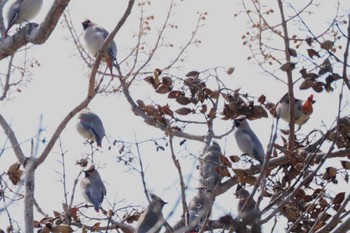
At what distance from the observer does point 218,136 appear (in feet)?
19.9

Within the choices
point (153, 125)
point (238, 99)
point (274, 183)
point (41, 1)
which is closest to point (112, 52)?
point (41, 1)

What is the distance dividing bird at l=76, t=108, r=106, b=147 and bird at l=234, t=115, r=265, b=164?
52.7 inches

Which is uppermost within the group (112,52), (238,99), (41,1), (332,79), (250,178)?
(41,1)

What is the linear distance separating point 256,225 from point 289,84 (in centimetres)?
333

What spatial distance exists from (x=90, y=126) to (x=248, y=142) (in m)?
1.94

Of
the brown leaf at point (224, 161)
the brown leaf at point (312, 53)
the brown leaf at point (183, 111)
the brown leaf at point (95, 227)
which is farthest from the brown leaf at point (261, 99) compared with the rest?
the brown leaf at point (95, 227)

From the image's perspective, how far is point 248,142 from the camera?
7641mm

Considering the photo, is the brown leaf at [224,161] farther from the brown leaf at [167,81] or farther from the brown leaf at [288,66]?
the brown leaf at [167,81]

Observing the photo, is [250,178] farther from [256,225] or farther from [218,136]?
[256,225]

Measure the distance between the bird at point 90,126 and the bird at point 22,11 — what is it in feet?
3.83

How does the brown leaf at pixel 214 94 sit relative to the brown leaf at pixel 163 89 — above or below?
below

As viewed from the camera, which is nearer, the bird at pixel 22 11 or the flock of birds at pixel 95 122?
the flock of birds at pixel 95 122

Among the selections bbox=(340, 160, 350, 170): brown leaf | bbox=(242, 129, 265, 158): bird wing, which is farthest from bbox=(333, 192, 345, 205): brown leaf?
bbox=(242, 129, 265, 158): bird wing

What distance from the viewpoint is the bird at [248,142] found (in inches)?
294
